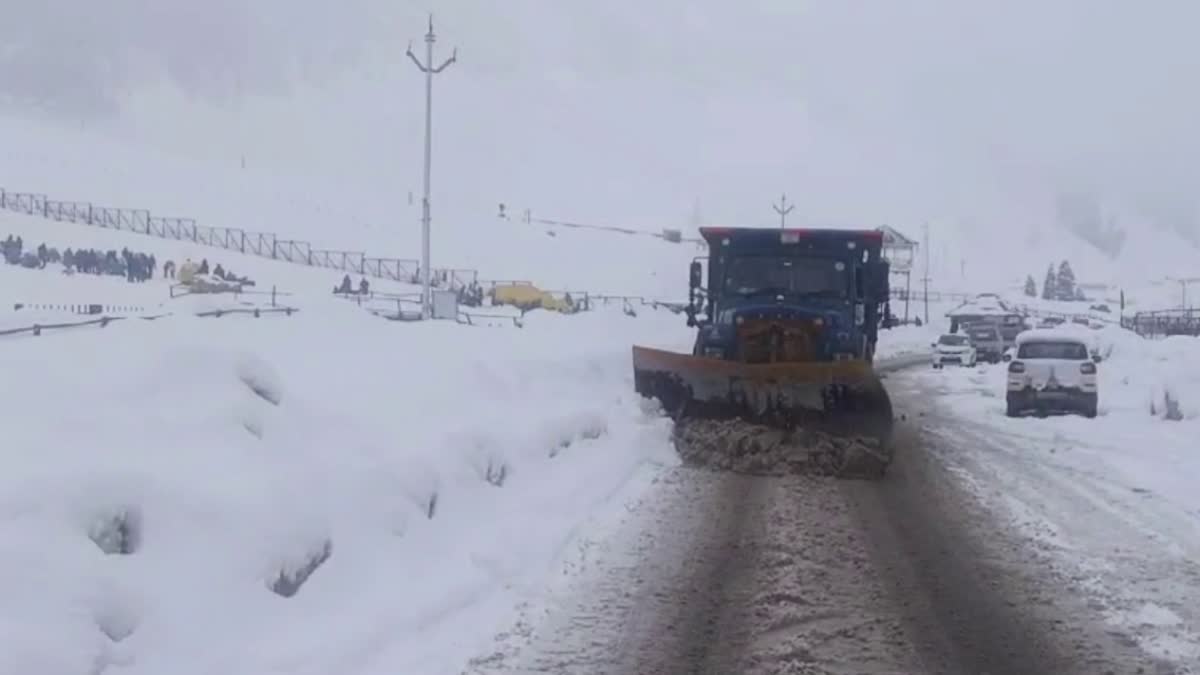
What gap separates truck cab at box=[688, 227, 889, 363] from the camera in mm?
17344

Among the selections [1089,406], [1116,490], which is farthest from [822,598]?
[1089,406]

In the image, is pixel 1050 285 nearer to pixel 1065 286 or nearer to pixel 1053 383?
pixel 1065 286

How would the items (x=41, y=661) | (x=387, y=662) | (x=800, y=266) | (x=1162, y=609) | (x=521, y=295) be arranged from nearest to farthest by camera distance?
1. (x=41, y=661)
2. (x=387, y=662)
3. (x=1162, y=609)
4. (x=800, y=266)
5. (x=521, y=295)

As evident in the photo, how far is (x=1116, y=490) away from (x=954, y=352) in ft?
123

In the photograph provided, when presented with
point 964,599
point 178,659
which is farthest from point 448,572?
point 964,599

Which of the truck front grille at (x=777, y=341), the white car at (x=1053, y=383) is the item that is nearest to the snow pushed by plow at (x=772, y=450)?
the truck front grille at (x=777, y=341)

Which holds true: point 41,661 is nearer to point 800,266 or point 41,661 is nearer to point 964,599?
point 964,599

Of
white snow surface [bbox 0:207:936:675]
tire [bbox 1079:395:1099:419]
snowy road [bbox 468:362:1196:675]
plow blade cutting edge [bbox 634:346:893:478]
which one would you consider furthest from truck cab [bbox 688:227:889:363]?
tire [bbox 1079:395:1099:419]

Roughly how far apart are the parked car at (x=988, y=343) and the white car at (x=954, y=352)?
2.81 meters

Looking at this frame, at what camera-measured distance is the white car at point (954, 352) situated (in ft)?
164

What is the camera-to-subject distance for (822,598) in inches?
Answer: 333

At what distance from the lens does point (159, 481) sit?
6.99 metres

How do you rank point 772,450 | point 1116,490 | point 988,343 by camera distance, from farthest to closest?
point 988,343 → point 772,450 → point 1116,490

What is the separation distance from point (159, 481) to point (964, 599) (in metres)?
4.97
